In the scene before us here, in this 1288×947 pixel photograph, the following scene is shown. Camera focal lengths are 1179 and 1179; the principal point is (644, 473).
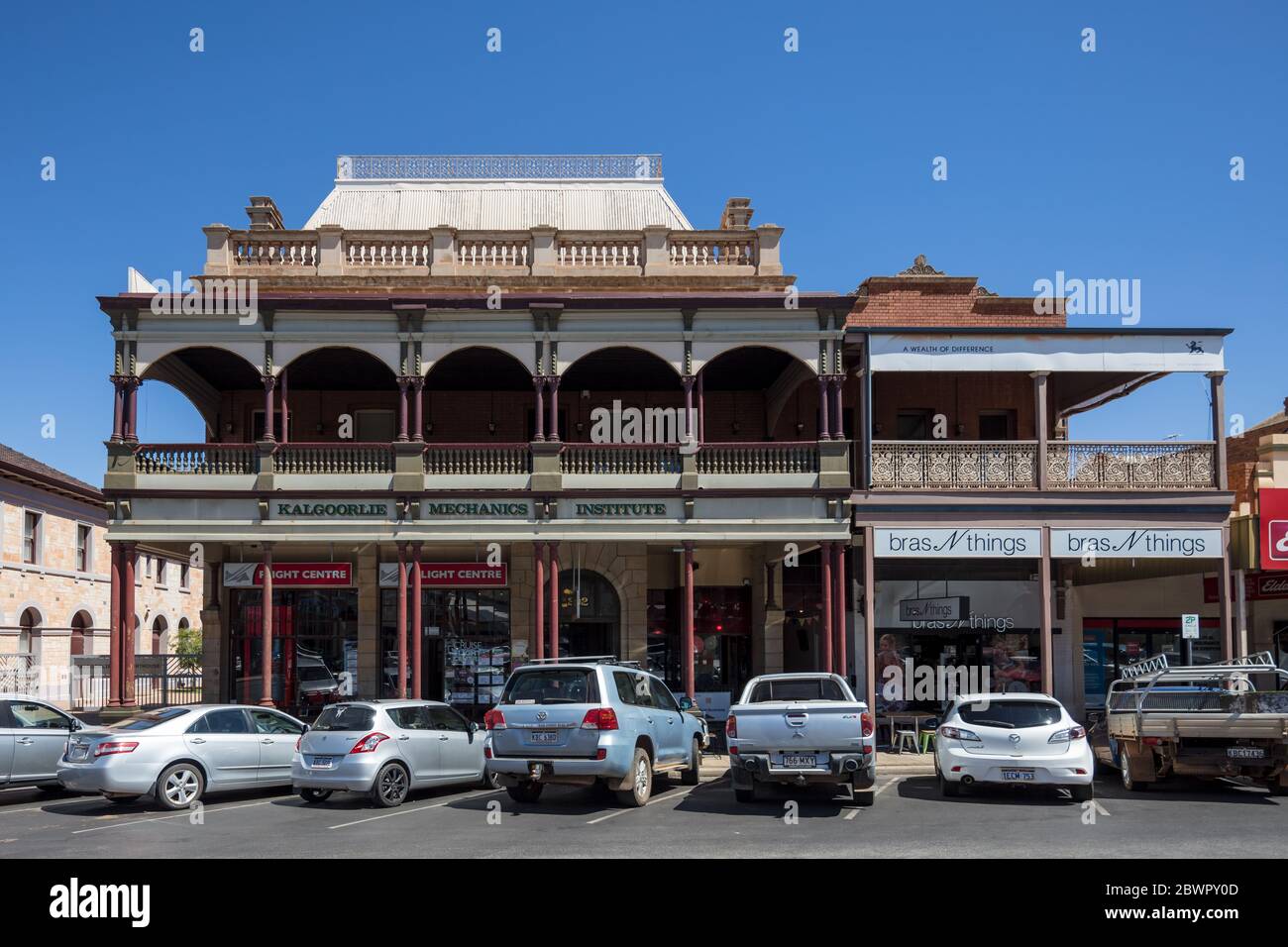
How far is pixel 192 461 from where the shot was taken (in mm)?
23203

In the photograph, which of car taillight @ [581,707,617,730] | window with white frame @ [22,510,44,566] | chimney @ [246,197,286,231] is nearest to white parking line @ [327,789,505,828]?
car taillight @ [581,707,617,730]

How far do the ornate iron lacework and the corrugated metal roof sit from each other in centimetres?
33

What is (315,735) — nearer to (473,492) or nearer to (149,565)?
(473,492)

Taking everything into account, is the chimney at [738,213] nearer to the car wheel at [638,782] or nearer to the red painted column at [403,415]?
the red painted column at [403,415]

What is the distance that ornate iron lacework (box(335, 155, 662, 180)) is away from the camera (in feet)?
102

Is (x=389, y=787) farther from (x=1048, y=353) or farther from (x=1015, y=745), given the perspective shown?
(x=1048, y=353)

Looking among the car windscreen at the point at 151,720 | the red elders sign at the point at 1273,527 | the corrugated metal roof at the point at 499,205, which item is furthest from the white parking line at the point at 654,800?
the corrugated metal roof at the point at 499,205

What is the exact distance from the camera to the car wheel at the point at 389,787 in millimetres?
14938

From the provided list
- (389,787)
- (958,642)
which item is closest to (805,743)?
(389,787)

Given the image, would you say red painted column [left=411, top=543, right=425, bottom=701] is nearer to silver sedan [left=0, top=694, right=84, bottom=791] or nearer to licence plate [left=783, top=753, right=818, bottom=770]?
silver sedan [left=0, top=694, right=84, bottom=791]

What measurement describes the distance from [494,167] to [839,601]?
15.5 meters

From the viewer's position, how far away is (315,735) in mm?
15102

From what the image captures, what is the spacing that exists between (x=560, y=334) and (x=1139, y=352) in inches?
460
